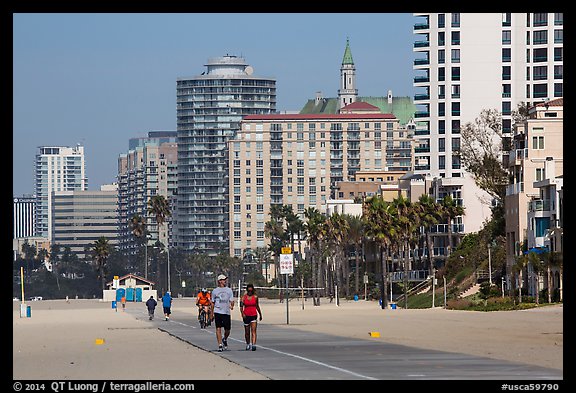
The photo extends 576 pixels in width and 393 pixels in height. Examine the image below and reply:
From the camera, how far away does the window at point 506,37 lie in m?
148

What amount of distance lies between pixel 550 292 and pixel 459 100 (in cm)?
8208

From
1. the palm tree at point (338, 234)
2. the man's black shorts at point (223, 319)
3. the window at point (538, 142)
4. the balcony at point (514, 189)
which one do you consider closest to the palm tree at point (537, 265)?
the balcony at point (514, 189)

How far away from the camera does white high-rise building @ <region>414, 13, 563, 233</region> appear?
14862 cm

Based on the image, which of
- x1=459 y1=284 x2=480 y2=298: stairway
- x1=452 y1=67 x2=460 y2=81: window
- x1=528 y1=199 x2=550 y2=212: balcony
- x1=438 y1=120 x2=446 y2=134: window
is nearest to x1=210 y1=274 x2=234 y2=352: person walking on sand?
x1=528 y1=199 x2=550 y2=212: balcony

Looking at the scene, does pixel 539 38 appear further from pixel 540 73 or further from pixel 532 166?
pixel 532 166

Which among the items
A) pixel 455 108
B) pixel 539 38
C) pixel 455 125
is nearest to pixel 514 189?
pixel 455 125

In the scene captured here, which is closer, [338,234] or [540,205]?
[540,205]

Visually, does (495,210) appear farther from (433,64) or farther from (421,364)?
(421,364)

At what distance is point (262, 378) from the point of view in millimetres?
23938

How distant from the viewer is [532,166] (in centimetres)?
8625

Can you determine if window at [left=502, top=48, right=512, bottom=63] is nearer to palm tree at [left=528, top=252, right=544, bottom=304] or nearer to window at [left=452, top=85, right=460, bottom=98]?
window at [left=452, top=85, right=460, bottom=98]

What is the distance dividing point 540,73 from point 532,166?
6493cm

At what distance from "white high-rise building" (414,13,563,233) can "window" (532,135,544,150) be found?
198 ft
